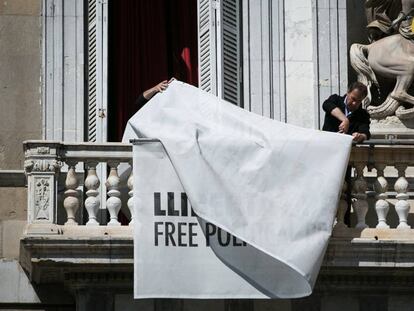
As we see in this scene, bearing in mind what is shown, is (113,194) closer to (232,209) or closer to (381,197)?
(232,209)

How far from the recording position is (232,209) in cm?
2362

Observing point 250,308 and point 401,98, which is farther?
point 401,98

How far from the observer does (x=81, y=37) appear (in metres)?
25.9

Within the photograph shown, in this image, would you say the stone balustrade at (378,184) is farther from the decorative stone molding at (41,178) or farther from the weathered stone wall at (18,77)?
the weathered stone wall at (18,77)

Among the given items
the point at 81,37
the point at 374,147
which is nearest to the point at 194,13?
the point at 81,37

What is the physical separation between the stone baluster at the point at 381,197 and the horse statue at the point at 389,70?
1.59m

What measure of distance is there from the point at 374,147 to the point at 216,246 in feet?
6.66

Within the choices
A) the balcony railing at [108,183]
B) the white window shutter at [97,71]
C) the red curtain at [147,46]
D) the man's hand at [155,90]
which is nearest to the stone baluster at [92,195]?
the balcony railing at [108,183]

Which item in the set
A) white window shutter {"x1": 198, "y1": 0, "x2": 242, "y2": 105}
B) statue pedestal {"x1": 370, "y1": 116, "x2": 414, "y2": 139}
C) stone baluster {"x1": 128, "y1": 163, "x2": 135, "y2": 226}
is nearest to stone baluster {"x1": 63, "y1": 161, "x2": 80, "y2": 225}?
stone baluster {"x1": 128, "y1": 163, "x2": 135, "y2": 226}

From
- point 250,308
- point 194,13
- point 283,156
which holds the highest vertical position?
point 194,13

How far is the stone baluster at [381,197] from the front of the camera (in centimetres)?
2442

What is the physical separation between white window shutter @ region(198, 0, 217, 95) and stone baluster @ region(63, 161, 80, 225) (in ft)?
7.55

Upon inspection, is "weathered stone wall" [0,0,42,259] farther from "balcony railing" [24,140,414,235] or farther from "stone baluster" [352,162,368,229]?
"stone baluster" [352,162,368,229]

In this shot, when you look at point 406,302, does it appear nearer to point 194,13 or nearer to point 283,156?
point 283,156
